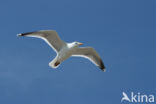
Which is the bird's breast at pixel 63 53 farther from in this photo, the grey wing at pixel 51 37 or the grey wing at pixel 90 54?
the grey wing at pixel 90 54

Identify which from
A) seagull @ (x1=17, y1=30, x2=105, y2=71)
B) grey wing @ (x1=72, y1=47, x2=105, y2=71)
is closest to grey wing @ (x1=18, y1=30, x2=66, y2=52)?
seagull @ (x1=17, y1=30, x2=105, y2=71)

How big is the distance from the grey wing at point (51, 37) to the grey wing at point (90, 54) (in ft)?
2.91

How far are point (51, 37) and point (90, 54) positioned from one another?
1.97 metres

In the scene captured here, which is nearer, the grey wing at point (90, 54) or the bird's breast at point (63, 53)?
the bird's breast at point (63, 53)

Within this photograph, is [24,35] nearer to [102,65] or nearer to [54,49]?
[54,49]

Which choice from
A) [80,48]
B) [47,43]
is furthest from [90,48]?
[47,43]

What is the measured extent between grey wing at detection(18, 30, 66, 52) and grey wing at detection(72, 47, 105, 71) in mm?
887

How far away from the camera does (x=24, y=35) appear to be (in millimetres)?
19547

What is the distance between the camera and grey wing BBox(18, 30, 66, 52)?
64.5ft

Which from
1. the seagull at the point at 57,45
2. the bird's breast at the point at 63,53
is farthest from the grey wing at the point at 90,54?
the bird's breast at the point at 63,53

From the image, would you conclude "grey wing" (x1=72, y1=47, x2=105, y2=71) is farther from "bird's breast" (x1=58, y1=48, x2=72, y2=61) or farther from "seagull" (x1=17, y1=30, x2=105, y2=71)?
"bird's breast" (x1=58, y1=48, x2=72, y2=61)

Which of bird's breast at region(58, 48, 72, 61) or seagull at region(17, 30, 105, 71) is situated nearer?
seagull at region(17, 30, 105, 71)

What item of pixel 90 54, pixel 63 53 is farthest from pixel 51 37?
pixel 90 54

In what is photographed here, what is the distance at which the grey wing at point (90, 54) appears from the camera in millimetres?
20891
